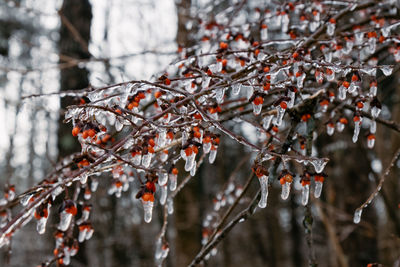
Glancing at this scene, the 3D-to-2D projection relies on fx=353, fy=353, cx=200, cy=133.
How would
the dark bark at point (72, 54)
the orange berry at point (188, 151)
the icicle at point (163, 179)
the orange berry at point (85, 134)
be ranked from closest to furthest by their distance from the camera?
the orange berry at point (85, 134) < the orange berry at point (188, 151) < the icicle at point (163, 179) < the dark bark at point (72, 54)

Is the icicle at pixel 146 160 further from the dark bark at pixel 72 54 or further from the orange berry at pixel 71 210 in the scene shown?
the dark bark at pixel 72 54

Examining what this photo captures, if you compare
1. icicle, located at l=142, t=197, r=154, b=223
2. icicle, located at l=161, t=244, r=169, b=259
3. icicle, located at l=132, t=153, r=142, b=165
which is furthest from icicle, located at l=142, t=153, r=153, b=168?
icicle, located at l=161, t=244, r=169, b=259

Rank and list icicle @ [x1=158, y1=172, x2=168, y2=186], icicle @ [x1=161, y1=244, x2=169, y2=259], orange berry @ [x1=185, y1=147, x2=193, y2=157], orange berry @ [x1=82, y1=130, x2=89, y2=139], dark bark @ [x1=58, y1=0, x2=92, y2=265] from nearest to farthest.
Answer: orange berry @ [x1=82, y1=130, x2=89, y2=139] → orange berry @ [x1=185, y1=147, x2=193, y2=157] → icicle @ [x1=158, y1=172, x2=168, y2=186] → icicle @ [x1=161, y1=244, x2=169, y2=259] → dark bark @ [x1=58, y1=0, x2=92, y2=265]

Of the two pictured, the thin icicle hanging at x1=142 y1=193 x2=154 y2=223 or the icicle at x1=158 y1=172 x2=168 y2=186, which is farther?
the icicle at x1=158 y1=172 x2=168 y2=186

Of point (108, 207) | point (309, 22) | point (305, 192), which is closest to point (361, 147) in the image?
point (309, 22)

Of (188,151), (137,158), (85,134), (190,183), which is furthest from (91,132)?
(190,183)

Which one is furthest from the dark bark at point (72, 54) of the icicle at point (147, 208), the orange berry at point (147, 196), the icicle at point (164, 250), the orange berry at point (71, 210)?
the orange berry at point (147, 196)

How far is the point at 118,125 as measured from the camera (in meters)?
1.68

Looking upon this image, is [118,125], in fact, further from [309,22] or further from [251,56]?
[309,22]

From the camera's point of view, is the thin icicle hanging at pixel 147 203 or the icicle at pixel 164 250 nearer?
the thin icicle hanging at pixel 147 203

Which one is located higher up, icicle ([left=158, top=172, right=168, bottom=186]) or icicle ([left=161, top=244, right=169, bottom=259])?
icicle ([left=158, top=172, right=168, bottom=186])

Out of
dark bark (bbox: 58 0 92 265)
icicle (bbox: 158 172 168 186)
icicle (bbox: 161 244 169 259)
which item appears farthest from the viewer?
dark bark (bbox: 58 0 92 265)

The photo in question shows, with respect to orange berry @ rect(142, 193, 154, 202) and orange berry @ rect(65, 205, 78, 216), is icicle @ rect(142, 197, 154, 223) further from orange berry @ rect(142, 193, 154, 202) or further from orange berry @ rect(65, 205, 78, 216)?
orange berry @ rect(65, 205, 78, 216)

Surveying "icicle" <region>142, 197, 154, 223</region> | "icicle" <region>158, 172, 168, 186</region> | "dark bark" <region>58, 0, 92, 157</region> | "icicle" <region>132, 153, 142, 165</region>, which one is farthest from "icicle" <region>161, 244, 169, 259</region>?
"dark bark" <region>58, 0, 92, 157</region>
